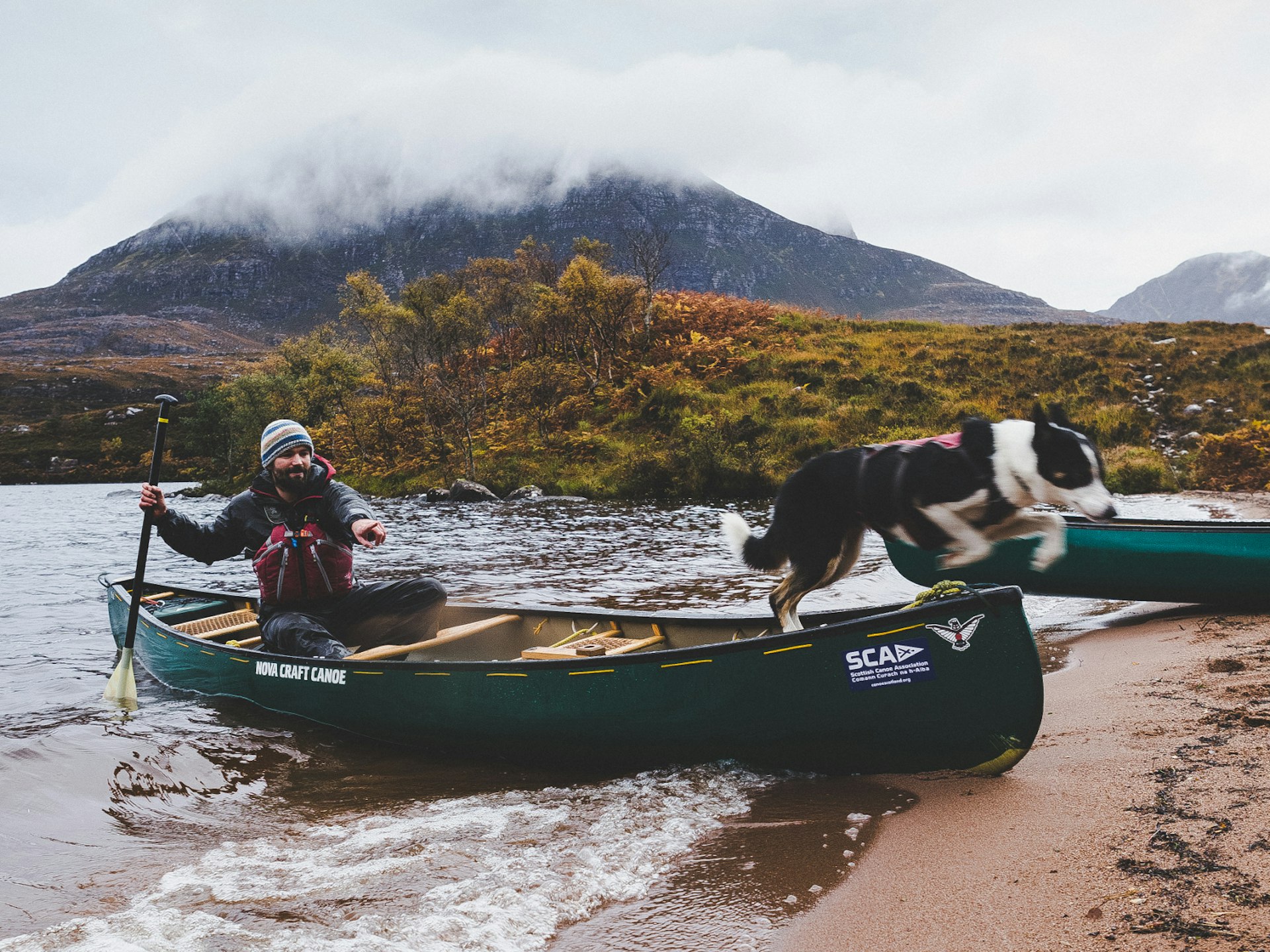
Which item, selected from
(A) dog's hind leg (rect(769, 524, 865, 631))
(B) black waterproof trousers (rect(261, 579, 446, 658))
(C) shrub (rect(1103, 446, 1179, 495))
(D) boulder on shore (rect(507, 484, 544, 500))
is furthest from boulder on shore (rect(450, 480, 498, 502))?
(A) dog's hind leg (rect(769, 524, 865, 631))

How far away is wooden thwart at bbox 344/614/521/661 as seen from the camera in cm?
571

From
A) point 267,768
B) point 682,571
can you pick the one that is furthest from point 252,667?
point 682,571

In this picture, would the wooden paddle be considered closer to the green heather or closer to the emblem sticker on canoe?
the emblem sticker on canoe

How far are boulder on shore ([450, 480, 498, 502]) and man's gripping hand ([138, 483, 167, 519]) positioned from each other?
20631 millimetres

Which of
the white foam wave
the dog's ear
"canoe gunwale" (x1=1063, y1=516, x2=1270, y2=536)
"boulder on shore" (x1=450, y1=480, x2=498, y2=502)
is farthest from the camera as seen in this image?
"boulder on shore" (x1=450, y1=480, x2=498, y2=502)

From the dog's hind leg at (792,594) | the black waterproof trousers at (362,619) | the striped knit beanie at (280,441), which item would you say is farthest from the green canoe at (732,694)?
the striped knit beanie at (280,441)

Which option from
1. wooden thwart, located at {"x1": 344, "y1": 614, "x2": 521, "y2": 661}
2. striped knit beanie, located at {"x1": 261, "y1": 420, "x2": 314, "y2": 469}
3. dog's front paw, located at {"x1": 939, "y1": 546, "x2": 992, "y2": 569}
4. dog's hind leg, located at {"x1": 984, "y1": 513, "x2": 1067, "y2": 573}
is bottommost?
wooden thwart, located at {"x1": 344, "y1": 614, "x2": 521, "y2": 661}

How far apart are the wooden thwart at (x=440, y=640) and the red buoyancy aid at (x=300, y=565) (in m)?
0.63

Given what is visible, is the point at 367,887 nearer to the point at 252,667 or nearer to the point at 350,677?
the point at 350,677

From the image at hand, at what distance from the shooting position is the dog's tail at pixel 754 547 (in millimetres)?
4551

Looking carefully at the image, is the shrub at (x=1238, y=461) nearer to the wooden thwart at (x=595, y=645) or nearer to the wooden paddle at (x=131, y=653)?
the wooden thwart at (x=595, y=645)

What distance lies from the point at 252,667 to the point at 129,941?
9.81ft

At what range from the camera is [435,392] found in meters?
34.3

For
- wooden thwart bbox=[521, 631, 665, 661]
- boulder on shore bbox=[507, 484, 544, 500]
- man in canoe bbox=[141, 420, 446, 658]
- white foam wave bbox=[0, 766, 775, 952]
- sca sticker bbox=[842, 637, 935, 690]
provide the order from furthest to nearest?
boulder on shore bbox=[507, 484, 544, 500], man in canoe bbox=[141, 420, 446, 658], wooden thwart bbox=[521, 631, 665, 661], sca sticker bbox=[842, 637, 935, 690], white foam wave bbox=[0, 766, 775, 952]
